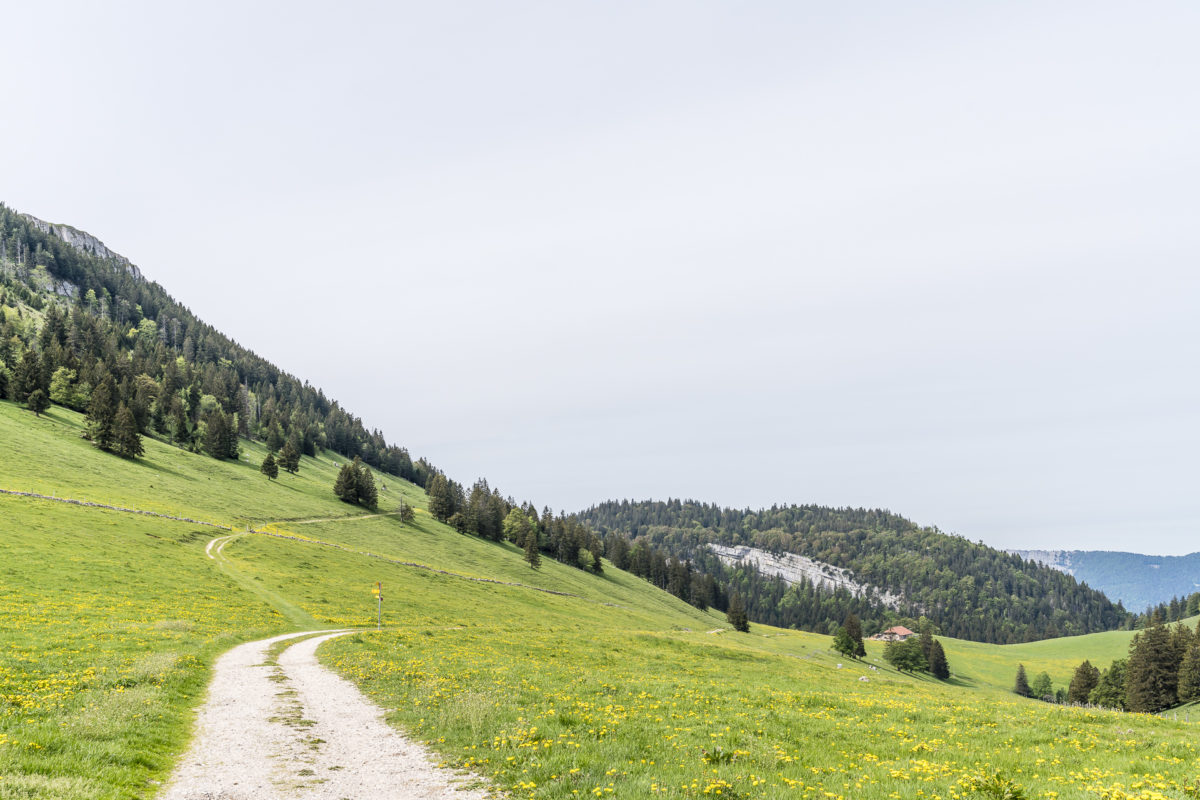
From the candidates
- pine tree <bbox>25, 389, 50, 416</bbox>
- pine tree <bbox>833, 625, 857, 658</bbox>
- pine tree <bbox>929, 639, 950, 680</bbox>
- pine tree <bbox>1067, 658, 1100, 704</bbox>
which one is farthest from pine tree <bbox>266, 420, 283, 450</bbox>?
pine tree <bbox>1067, 658, 1100, 704</bbox>

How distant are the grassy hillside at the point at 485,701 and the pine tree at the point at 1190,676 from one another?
62.7m

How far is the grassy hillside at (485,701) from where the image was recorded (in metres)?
11.9

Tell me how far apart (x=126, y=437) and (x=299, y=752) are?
109887 millimetres

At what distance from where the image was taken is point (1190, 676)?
73.5m

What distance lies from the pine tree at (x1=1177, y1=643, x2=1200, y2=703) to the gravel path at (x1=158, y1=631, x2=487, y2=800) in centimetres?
10298

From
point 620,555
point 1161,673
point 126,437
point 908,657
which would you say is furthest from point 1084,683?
point 126,437

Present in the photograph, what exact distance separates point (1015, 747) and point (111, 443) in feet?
408

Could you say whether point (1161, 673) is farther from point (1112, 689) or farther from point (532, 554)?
point (532, 554)

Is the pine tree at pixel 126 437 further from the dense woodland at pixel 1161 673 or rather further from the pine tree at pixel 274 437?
the dense woodland at pixel 1161 673

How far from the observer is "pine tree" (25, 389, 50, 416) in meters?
102

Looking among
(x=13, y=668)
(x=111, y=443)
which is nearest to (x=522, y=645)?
(x=13, y=668)

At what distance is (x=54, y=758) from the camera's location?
37.4ft

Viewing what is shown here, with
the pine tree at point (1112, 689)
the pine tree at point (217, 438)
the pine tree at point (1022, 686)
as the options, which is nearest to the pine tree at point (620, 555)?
the pine tree at point (1022, 686)

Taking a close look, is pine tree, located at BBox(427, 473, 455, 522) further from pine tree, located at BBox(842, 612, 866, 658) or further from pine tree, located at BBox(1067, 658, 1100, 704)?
pine tree, located at BBox(1067, 658, 1100, 704)
